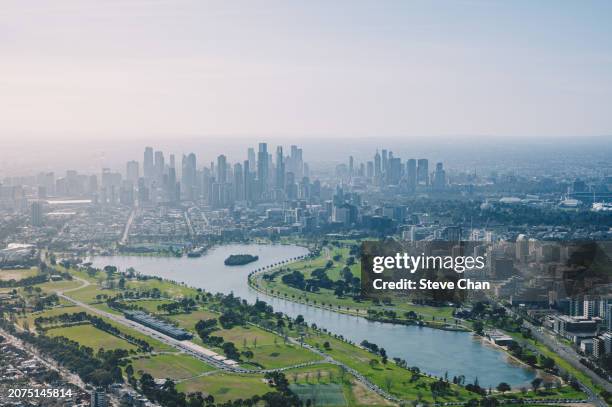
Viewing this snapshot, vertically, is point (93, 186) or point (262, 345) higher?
point (93, 186)

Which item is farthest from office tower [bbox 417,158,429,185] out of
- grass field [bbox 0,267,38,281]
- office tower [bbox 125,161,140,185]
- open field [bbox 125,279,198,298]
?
grass field [bbox 0,267,38,281]

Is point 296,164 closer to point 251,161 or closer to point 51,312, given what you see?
point 251,161

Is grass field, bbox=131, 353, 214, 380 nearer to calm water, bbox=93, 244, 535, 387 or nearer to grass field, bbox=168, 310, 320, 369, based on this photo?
grass field, bbox=168, 310, 320, 369

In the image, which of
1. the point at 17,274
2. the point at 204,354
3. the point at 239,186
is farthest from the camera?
the point at 239,186

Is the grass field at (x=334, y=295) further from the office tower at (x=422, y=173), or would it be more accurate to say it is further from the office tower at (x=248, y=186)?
the office tower at (x=422, y=173)

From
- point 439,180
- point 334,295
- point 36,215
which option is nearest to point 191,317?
point 334,295
